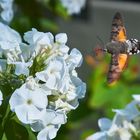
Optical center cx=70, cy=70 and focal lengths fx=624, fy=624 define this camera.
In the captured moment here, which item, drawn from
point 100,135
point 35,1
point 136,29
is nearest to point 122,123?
point 100,135

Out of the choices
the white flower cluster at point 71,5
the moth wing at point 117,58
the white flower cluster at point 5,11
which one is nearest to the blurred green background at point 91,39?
the white flower cluster at point 71,5

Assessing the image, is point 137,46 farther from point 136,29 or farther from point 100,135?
point 136,29

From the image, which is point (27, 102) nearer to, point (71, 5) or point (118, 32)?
point (118, 32)

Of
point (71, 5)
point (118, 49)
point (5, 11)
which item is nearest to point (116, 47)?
point (118, 49)

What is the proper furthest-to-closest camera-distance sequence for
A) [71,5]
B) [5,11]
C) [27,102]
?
[71,5] < [5,11] < [27,102]

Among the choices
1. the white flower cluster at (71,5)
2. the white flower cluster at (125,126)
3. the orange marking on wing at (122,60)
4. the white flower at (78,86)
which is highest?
the orange marking on wing at (122,60)

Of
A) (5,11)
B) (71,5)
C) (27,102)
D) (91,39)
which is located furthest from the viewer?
(91,39)

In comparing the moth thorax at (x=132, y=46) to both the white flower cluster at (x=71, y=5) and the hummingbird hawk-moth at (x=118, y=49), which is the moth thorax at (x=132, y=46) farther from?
the white flower cluster at (x=71, y=5)
